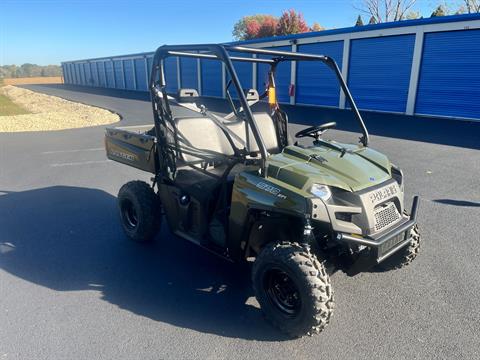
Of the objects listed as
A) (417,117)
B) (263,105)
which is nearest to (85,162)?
(263,105)

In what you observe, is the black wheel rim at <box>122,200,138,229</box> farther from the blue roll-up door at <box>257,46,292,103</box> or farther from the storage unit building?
the blue roll-up door at <box>257,46,292,103</box>

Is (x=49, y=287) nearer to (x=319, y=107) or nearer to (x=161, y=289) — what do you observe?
(x=161, y=289)

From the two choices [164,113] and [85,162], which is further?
[85,162]

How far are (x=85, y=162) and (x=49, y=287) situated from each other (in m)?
5.12

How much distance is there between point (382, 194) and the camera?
2.76 metres

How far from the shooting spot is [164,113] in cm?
364

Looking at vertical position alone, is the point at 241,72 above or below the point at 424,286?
above

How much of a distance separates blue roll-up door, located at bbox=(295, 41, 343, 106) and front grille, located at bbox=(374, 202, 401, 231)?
14949 millimetres

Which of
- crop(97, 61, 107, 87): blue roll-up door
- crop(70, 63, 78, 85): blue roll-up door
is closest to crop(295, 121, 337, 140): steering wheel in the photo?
crop(97, 61, 107, 87): blue roll-up door

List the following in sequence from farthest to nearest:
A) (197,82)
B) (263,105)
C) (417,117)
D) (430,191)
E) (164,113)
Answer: (197,82) → (417,117) → (430,191) → (263,105) → (164,113)

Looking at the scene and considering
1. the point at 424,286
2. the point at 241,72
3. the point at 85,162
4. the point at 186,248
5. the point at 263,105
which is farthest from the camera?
the point at 241,72

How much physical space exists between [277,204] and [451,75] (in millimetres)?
13698

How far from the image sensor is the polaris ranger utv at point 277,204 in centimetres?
254

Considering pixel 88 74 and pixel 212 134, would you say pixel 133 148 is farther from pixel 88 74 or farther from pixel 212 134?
pixel 88 74
